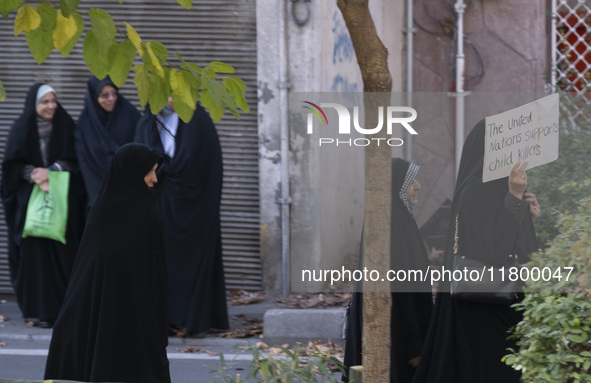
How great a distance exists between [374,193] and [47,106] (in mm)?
4909

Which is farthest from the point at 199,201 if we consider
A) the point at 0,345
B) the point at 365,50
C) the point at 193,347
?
the point at 365,50

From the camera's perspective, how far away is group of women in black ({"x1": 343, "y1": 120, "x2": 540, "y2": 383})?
16.1 feet

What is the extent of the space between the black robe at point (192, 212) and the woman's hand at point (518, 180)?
3687mm

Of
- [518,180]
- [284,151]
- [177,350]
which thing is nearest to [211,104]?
[518,180]

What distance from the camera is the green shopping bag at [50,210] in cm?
851

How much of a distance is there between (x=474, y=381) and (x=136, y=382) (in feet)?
5.91

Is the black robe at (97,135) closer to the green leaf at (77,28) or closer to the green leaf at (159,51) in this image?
the green leaf at (159,51)

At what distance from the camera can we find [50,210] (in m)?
8.52

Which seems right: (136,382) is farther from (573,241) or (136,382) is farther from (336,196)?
(336,196)

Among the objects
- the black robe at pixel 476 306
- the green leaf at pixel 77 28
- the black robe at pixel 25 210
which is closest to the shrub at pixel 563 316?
the black robe at pixel 476 306

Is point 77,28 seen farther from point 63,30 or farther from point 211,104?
point 211,104

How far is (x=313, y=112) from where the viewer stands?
4.70m

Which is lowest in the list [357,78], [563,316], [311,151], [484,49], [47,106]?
[563,316]

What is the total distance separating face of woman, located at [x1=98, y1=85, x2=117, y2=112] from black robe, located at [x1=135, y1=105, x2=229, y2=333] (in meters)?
0.45
